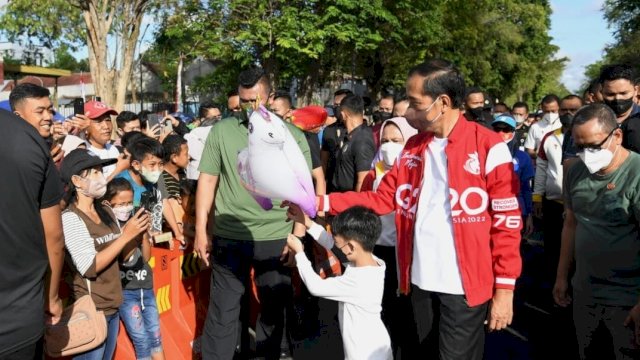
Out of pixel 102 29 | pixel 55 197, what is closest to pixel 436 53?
pixel 102 29

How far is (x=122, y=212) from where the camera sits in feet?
12.8

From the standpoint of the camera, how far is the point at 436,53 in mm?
29578

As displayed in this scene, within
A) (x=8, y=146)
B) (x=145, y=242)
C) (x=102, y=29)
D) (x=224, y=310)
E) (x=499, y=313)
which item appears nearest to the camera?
(x=8, y=146)

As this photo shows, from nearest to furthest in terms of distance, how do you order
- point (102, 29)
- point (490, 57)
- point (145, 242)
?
point (145, 242) < point (102, 29) < point (490, 57)

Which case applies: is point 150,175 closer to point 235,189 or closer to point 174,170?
point 235,189

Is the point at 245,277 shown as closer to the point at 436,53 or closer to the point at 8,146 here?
the point at 8,146

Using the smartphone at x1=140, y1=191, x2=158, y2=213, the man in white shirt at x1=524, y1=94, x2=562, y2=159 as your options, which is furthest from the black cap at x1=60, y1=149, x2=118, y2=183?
the man in white shirt at x1=524, y1=94, x2=562, y2=159

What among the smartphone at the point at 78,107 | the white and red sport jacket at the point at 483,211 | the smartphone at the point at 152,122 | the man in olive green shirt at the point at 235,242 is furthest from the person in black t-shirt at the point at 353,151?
the white and red sport jacket at the point at 483,211

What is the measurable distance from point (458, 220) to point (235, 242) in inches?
67.9

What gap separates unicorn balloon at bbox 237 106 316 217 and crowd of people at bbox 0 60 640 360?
8.3 inches

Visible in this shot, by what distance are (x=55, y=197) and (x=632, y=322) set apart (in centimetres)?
296

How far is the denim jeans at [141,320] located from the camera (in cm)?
400

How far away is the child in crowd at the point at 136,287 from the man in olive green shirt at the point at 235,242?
1.21 feet

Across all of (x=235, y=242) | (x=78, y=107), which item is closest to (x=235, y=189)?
(x=235, y=242)
